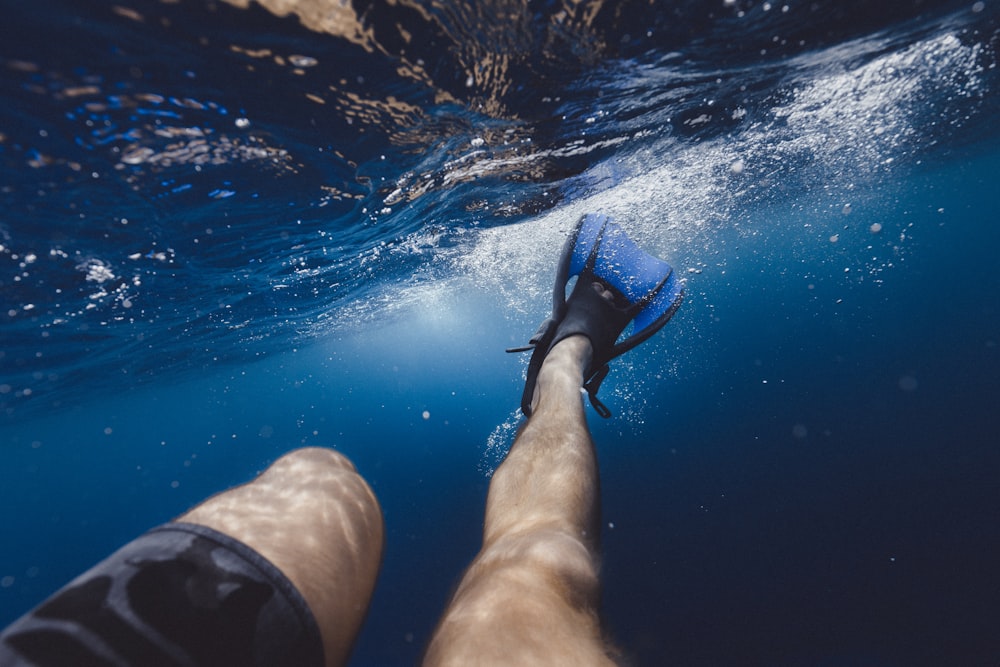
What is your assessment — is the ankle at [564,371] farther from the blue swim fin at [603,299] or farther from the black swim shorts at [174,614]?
the black swim shorts at [174,614]

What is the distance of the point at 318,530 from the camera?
1.47 metres

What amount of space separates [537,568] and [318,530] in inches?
35.9

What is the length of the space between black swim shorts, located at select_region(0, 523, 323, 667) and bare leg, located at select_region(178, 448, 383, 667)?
0.09 m

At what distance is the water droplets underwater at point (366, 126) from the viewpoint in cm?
421

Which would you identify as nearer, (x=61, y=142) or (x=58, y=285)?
(x=61, y=142)

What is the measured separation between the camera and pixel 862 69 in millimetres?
8633

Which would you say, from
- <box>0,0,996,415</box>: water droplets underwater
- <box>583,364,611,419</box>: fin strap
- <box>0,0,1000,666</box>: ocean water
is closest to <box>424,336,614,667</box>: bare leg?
<box>0,0,1000,666</box>: ocean water

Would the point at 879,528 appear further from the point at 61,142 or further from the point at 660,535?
the point at 61,142

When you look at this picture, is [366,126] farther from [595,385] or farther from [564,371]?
[595,385]

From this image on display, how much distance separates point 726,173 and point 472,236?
983 centimetres

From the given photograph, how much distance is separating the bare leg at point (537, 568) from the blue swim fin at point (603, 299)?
171 cm

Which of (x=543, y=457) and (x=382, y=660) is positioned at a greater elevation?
(x=543, y=457)

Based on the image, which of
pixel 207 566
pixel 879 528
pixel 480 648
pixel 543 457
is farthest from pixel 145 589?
pixel 879 528

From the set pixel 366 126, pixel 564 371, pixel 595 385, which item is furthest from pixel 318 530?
pixel 366 126
